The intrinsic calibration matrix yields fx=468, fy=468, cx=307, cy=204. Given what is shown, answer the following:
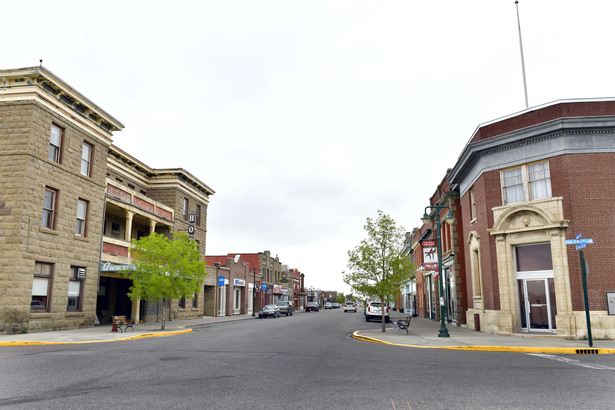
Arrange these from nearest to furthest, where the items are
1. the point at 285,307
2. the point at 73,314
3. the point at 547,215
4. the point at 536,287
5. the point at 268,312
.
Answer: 1. the point at 547,215
2. the point at 536,287
3. the point at 73,314
4. the point at 268,312
5. the point at 285,307

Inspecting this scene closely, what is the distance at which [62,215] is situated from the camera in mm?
23219

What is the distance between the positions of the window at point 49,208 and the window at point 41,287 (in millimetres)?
1946

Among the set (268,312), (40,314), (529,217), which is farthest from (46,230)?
(268,312)

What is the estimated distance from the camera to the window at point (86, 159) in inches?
1000

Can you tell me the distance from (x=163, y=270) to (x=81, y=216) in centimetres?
533

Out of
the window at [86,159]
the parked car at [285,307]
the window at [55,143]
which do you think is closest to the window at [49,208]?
the window at [55,143]

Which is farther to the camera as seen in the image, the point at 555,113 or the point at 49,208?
the point at 49,208

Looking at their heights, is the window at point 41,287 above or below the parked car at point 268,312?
above

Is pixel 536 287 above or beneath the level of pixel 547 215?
beneath

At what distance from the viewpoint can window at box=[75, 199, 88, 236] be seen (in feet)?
81.8

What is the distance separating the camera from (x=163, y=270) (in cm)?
2503

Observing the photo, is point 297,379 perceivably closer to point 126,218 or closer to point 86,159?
point 86,159

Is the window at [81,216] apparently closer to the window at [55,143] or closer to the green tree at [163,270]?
the window at [55,143]

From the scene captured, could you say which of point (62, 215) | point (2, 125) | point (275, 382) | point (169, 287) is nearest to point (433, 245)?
point (169, 287)
